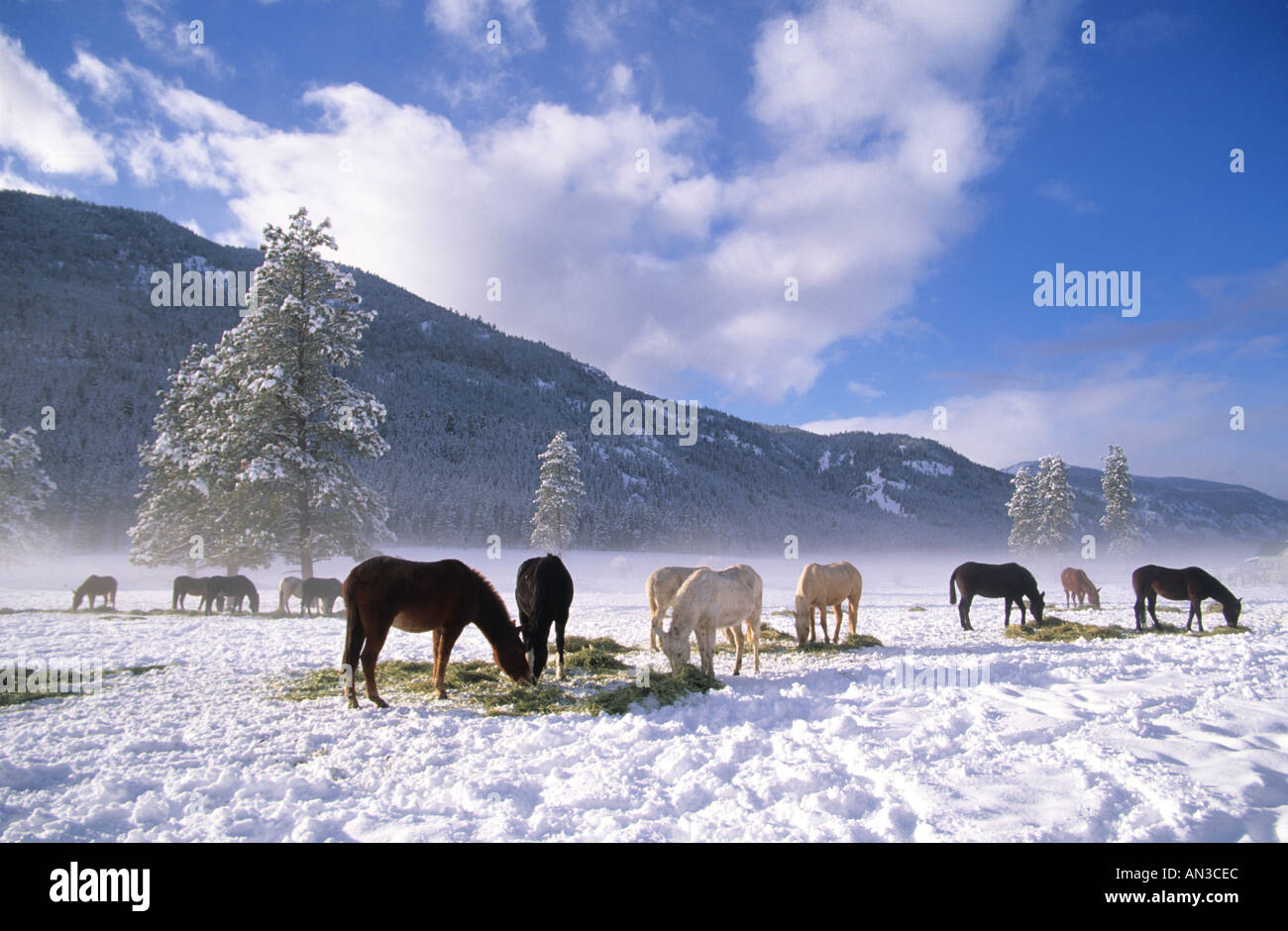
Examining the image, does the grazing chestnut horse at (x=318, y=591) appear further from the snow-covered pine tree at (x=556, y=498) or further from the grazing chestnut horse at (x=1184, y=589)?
→ the grazing chestnut horse at (x=1184, y=589)

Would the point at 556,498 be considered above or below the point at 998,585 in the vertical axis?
above

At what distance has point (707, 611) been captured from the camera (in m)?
9.20

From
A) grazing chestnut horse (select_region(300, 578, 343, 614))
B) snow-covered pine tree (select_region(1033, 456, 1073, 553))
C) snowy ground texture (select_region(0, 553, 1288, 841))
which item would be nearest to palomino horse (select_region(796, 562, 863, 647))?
snowy ground texture (select_region(0, 553, 1288, 841))

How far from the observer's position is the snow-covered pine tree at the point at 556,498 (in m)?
44.3

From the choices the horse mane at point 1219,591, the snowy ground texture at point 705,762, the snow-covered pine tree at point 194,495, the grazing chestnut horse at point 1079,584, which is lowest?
Answer: the grazing chestnut horse at point 1079,584

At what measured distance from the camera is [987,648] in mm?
11797

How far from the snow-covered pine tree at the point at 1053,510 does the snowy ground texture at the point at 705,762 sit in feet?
164

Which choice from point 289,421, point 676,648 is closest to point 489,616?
point 676,648

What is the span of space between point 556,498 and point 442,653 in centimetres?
3668

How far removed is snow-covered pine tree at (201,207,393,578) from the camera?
19969 mm

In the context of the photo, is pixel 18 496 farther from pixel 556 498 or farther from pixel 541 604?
pixel 541 604

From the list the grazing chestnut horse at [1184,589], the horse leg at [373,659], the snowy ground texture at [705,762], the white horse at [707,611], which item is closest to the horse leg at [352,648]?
the horse leg at [373,659]

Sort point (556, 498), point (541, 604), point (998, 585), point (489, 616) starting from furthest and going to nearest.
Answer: point (556, 498) → point (998, 585) → point (541, 604) → point (489, 616)
